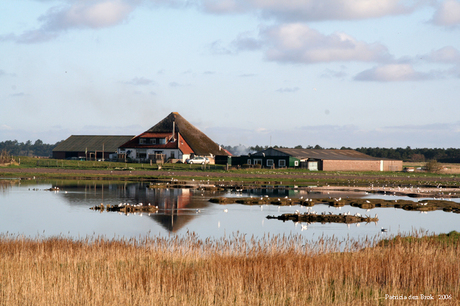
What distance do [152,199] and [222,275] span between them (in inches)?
1074

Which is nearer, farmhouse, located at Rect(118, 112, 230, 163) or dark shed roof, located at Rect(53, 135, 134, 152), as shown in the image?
farmhouse, located at Rect(118, 112, 230, 163)

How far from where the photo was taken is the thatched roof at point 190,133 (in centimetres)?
10888

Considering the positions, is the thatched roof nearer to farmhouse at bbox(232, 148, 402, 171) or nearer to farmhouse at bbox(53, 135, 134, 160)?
farmhouse at bbox(53, 135, 134, 160)

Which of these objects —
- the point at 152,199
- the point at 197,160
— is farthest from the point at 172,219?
the point at 197,160

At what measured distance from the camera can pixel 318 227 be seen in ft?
94.3

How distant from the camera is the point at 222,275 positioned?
14984mm

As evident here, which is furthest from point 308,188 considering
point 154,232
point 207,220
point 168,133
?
point 168,133

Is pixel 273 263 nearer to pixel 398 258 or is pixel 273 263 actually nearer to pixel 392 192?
pixel 398 258

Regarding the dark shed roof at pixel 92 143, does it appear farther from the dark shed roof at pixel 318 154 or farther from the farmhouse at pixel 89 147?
the dark shed roof at pixel 318 154

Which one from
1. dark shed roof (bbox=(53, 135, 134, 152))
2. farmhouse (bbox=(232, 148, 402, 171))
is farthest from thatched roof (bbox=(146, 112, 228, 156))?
farmhouse (bbox=(232, 148, 402, 171))

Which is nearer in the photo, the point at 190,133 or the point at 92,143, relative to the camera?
the point at 190,133

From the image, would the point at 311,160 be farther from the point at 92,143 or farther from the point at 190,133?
the point at 92,143

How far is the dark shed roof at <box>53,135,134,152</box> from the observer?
118938 mm

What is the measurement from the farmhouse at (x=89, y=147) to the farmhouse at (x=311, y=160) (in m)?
35.4
